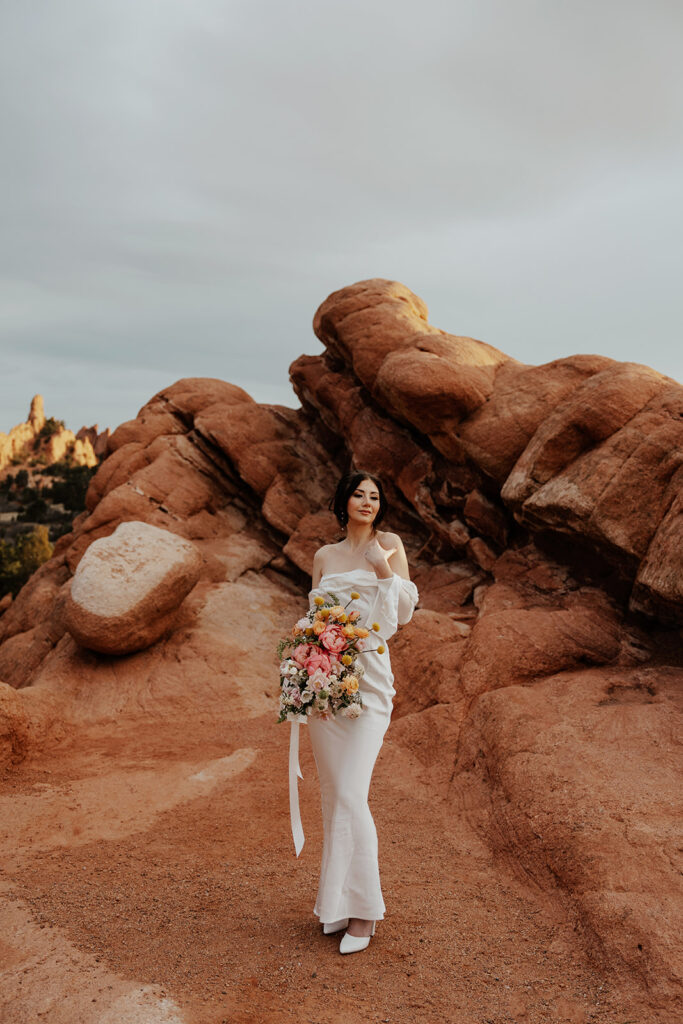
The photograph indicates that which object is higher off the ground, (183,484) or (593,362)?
(593,362)

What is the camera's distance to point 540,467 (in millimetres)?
11047

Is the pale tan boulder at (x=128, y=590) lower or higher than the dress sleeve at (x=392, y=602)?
lower

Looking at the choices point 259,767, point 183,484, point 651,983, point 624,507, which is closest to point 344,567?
point 651,983

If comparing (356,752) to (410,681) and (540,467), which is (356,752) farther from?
(540,467)

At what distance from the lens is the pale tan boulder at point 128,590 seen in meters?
11.5

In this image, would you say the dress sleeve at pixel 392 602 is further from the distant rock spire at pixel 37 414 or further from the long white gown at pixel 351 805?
the distant rock spire at pixel 37 414

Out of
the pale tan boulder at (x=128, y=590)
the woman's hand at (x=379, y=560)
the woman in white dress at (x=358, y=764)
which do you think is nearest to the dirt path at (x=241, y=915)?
the woman in white dress at (x=358, y=764)

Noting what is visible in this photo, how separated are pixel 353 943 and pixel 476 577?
8.80 m

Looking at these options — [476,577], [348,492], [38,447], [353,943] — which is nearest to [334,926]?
[353,943]

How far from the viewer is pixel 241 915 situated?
5.62 meters

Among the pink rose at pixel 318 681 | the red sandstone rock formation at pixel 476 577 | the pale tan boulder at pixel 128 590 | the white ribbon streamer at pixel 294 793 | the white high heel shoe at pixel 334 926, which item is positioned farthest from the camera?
the pale tan boulder at pixel 128 590

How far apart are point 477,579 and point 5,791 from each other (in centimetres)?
805

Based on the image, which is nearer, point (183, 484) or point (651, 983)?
point (651, 983)

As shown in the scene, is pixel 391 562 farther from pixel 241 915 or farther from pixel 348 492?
pixel 241 915
